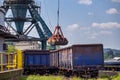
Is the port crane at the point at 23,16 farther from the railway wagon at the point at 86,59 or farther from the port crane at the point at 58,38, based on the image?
the railway wagon at the point at 86,59

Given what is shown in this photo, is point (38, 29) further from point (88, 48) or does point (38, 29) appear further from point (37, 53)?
point (88, 48)

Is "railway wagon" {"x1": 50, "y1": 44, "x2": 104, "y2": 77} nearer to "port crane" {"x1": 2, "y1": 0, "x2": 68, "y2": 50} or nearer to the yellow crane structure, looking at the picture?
the yellow crane structure

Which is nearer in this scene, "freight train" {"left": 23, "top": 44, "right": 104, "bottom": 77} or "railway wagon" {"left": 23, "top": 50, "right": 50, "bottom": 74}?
"freight train" {"left": 23, "top": 44, "right": 104, "bottom": 77}

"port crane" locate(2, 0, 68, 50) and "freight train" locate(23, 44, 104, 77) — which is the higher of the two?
"port crane" locate(2, 0, 68, 50)

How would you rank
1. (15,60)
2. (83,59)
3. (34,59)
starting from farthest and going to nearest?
(34,59), (83,59), (15,60)

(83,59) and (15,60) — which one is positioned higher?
(83,59)

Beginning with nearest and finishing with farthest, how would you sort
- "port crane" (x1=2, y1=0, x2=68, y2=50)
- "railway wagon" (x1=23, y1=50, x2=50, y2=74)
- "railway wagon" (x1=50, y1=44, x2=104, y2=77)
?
"railway wagon" (x1=50, y1=44, x2=104, y2=77) → "railway wagon" (x1=23, y1=50, x2=50, y2=74) → "port crane" (x1=2, y1=0, x2=68, y2=50)

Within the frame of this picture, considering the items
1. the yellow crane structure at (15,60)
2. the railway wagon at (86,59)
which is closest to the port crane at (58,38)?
the railway wagon at (86,59)

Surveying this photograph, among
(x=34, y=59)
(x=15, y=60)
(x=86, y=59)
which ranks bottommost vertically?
(x=15, y=60)

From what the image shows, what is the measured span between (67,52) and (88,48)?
9.21 feet

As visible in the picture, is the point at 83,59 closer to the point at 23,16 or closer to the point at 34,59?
the point at 34,59

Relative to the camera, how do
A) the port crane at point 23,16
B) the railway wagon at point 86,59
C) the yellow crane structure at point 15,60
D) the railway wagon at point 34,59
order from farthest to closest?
the port crane at point 23,16, the railway wagon at point 34,59, the railway wagon at point 86,59, the yellow crane structure at point 15,60

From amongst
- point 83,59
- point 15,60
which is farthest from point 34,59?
point 15,60

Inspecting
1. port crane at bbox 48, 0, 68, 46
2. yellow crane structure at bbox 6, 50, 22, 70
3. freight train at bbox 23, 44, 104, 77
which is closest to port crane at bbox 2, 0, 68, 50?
port crane at bbox 48, 0, 68, 46
